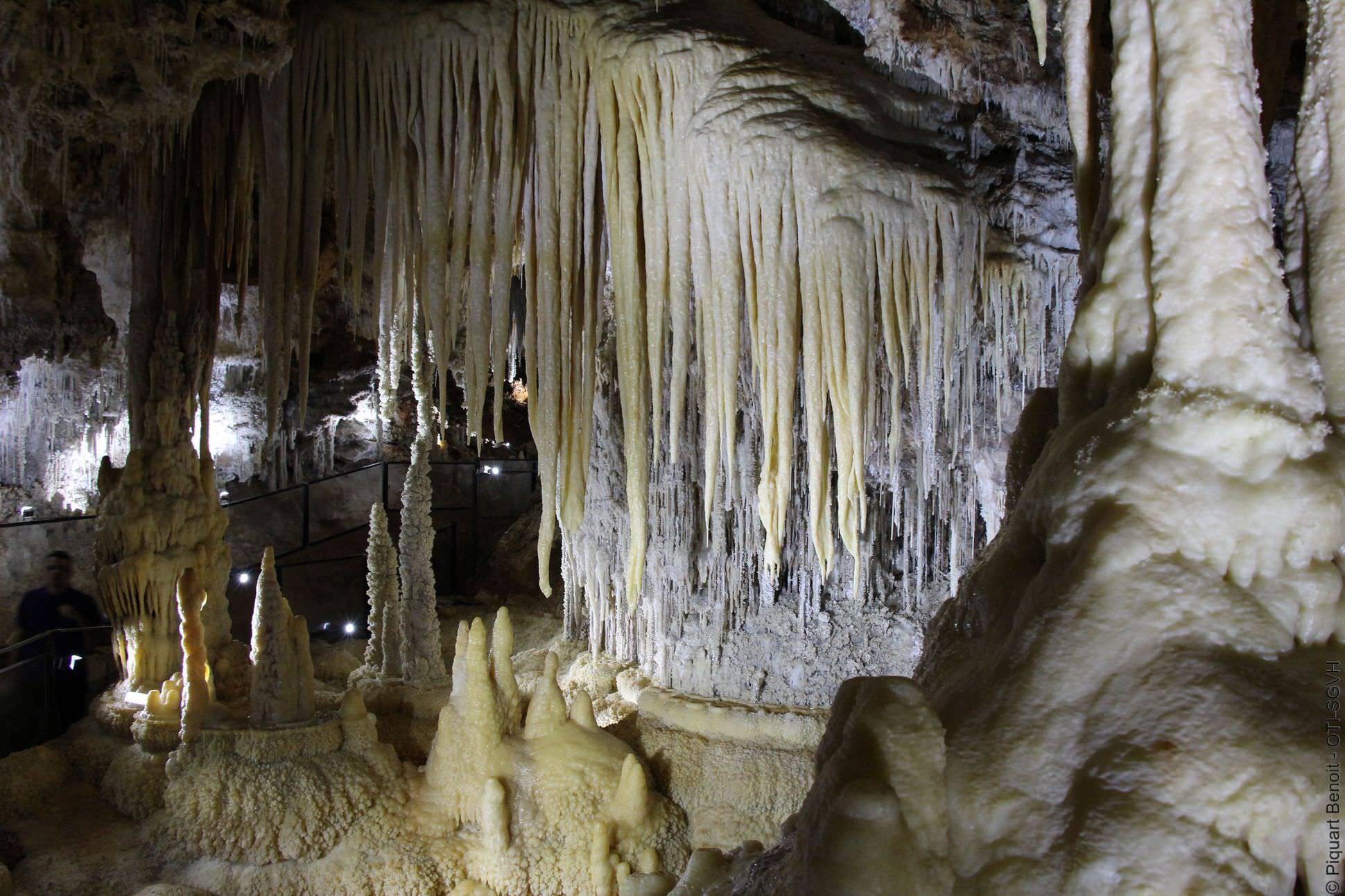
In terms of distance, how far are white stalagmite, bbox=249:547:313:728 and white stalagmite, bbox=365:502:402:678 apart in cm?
179

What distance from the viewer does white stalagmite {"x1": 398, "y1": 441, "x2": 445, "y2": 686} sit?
24.9 ft

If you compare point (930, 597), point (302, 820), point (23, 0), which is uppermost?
point (23, 0)

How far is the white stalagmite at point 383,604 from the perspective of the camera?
763cm

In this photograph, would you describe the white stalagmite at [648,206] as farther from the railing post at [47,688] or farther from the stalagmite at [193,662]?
the railing post at [47,688]

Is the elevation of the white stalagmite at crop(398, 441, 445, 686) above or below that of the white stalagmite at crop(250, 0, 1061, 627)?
below

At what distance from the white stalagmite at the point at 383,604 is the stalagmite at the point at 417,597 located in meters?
0.06

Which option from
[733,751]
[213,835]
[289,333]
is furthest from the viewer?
[733,751]

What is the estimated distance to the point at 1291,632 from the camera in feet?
4.42

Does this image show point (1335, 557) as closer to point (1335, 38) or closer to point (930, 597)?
point (1335, 38)

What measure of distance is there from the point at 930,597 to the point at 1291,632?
21.5 feet

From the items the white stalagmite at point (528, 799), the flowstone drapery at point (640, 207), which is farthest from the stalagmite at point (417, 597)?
the flowstone drapery at point (640, 207)

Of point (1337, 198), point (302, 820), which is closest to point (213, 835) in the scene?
point (302, 820)

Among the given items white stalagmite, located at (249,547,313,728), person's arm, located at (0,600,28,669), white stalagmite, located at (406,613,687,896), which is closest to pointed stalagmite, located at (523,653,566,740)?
white stalagmite, located at (406,613,687,896)

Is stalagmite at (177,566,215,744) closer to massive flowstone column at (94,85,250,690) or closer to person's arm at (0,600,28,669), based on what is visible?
massive flowstone column at (94,85,250,690)
